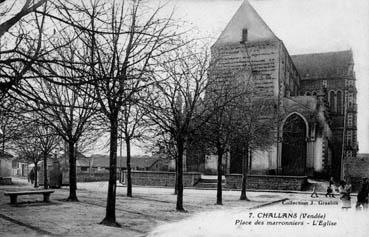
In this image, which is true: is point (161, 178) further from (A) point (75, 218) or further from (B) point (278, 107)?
(A) point (75, 218)

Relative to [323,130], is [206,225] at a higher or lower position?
lower

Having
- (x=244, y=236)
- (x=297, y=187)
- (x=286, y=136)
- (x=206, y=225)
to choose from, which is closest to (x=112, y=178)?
(x=206, y=225)

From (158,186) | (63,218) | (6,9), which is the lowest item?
(158,186)

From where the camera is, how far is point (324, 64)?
192 ft

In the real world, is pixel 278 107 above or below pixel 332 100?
below

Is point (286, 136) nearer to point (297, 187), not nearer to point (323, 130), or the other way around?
point (323, 130)

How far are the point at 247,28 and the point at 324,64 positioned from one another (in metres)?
23.6

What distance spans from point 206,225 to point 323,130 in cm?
2644

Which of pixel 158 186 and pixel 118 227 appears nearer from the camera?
pixel 118 227

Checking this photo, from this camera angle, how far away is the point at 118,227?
1023 centimetres

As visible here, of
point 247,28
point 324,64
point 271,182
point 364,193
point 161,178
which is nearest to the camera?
point 364,193

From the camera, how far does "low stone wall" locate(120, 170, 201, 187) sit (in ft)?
105

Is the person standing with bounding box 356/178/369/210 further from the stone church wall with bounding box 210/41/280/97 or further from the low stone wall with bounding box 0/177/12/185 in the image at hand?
the low stone wall with bounding box 0/177/12/185

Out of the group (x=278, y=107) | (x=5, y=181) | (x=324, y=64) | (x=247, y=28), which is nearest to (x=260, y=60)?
(x=247, y=28)
